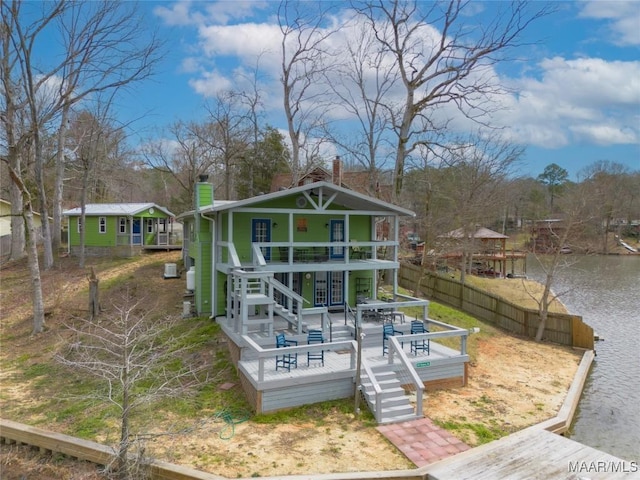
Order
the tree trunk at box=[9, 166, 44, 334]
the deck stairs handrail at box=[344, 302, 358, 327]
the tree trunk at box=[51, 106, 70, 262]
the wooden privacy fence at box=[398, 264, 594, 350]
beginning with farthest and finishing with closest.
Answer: the tree trunk at box=[51, 106, 70, 262]
the wooden privacy fence at box=[398, 264, 594, 350]
the tree trunk at box=[9, 166, 44, 334]
the deck stairs handrail at box=[344, 302, 358, 327]

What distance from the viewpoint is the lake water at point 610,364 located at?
37.5 ft

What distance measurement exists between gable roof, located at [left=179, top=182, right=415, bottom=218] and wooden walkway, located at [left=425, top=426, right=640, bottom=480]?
30.1 feet

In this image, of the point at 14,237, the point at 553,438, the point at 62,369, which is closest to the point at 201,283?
the point at 62,369

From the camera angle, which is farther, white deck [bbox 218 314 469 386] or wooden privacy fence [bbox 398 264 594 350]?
wooden privacy fence [bbox 398 264 594 350]

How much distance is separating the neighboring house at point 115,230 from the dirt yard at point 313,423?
10.1 m

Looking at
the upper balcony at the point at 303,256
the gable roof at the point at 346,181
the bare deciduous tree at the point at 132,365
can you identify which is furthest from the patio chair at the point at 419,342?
the gable roof at the point at 346,181

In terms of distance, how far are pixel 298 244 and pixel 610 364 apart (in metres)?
13.1

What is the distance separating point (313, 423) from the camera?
10.5 meters

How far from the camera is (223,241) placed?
16.6m

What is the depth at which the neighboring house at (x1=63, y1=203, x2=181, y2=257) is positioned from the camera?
2823 cm

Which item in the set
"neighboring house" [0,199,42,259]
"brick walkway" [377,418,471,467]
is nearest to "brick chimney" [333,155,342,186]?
"brick walkway" [377,418,471,467]

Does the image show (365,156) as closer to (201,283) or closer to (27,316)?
(201,283)

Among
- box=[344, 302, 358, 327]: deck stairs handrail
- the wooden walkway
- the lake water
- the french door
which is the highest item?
the french door

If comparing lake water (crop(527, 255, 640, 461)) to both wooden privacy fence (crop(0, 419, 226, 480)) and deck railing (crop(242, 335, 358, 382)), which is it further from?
wooden privacy fence (crop(0, 419, 226, 480))
